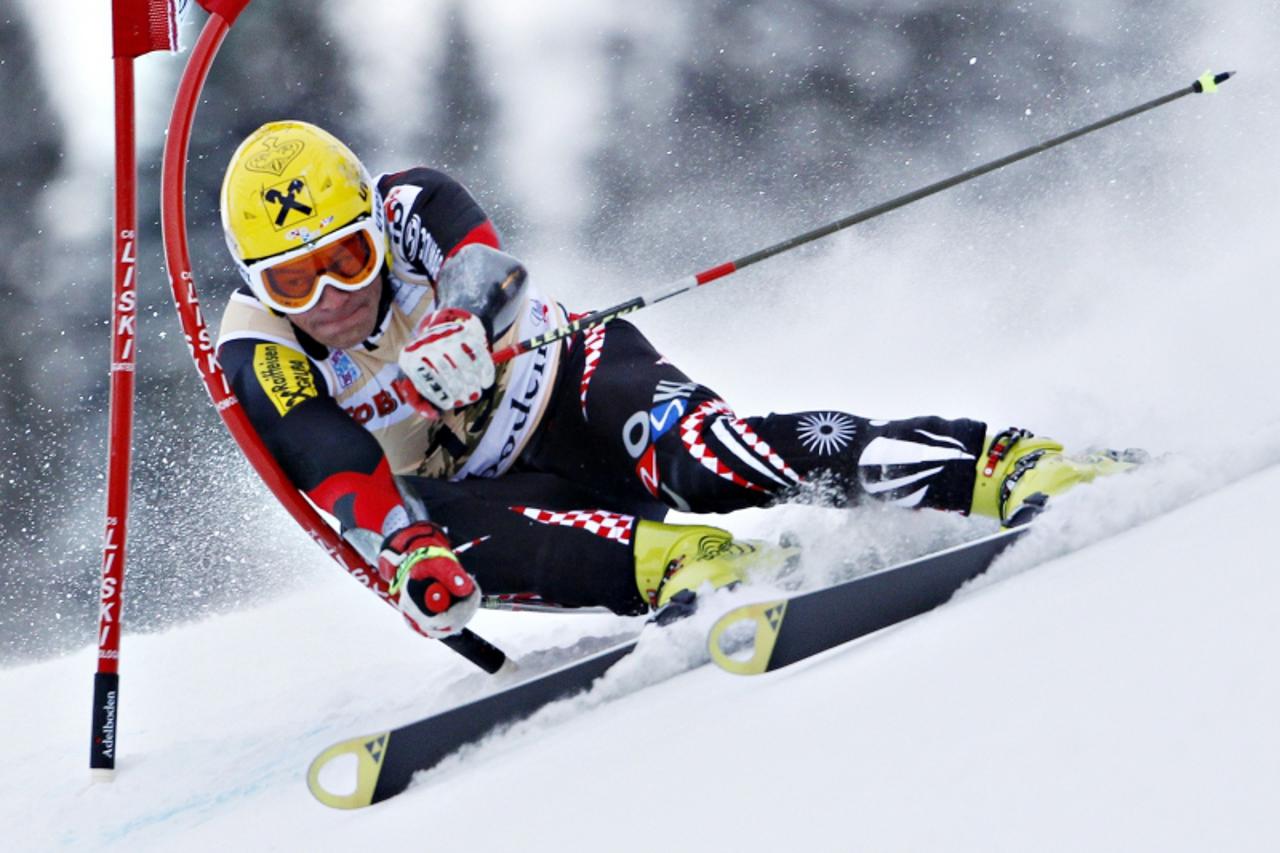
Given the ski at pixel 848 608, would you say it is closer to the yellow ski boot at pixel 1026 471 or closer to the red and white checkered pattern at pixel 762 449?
the yellow ski boot at pixel 1026 471

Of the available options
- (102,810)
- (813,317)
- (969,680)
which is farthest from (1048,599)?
(813,317)

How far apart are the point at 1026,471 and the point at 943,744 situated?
120 centimetres

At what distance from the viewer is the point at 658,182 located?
6.45 m

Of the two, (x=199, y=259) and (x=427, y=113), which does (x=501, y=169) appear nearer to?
(x=427, y=113)

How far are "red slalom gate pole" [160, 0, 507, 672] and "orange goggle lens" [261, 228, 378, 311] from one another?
0.68ft

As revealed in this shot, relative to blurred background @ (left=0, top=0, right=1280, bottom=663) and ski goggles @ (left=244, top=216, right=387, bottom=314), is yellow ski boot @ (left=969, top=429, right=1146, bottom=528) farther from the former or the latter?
blurred background @ (left=0, top=0, right=1280, bottom=663)

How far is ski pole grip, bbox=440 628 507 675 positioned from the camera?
2949 millimetres

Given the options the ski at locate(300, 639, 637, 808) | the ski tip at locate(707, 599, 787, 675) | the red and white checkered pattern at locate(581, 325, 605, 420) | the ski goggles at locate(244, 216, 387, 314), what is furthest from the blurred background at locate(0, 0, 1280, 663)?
the ski tip at locate(707, 599, 787, 675)

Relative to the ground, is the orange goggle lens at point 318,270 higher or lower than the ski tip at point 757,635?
higher

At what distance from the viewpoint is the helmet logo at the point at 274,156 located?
279 cm

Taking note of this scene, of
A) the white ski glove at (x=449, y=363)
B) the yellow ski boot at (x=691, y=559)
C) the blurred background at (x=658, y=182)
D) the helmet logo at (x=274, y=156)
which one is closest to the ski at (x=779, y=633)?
the yellow ski boot at (x=691, y=559)

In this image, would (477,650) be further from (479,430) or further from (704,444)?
(704,444)

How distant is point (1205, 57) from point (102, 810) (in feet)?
17.7

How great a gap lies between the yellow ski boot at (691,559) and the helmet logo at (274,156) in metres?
1.00
